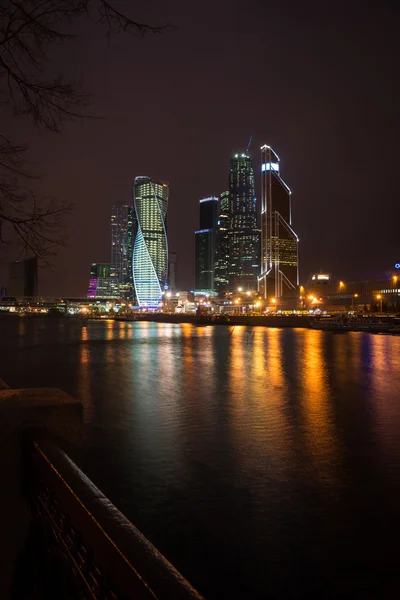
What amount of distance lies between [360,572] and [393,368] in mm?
13355

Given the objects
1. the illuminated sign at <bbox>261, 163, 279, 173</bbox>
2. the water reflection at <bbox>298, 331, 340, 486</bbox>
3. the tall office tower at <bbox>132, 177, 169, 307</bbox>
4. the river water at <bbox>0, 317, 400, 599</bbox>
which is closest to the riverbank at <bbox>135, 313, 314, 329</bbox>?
the water reflection at <bbox>298, 331, 340, 486</bbox>

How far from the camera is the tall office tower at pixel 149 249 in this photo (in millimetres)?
179062

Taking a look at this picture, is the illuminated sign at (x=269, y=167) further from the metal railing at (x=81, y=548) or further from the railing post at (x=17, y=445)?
the metal railing at (x=81, y=548)

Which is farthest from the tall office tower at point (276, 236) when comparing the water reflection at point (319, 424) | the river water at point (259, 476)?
the river water at point (259, 476)

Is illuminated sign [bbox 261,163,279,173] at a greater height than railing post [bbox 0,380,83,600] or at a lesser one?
greater

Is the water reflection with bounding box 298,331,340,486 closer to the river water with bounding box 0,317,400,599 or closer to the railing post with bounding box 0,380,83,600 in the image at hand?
the river water with bounding box 0,317,400,599

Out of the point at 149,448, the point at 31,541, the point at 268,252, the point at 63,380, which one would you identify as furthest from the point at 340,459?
the point at 268,252

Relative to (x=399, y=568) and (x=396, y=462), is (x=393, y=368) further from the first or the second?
(x=399, y=568)

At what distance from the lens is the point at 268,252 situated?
192750 millimetres

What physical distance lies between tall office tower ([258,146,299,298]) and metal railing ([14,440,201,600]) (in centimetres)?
18983

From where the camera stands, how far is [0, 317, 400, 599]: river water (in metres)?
3.39

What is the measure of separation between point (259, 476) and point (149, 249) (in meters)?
182

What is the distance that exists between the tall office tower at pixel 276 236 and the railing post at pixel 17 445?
189309 millimetres

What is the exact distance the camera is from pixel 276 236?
195 m
